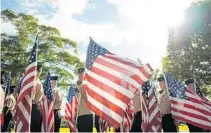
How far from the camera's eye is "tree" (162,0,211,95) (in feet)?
107

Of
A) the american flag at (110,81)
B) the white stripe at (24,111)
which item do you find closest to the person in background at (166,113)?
the american flag at (110,81)

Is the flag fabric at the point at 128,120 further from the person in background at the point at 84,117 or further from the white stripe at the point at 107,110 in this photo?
the white stripe at the point at 107,110

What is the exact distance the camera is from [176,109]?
962 cm

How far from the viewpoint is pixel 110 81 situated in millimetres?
6359

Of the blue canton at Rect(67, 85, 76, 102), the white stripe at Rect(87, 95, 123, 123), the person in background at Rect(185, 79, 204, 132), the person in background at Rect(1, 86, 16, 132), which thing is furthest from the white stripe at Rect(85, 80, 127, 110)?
the person in background at Rect(1, 86, 16, 132)

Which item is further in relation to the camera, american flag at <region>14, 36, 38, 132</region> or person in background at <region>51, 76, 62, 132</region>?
person in background at <region>51, 76, 62, 132</region>

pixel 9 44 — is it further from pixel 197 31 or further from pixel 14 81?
pixel 197 31

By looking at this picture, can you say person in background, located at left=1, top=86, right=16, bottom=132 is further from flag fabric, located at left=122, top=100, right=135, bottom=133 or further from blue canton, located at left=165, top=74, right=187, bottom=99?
blue canton, located at left=165, top=74, right=187, bottom=99

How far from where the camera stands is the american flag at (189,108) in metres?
9.41

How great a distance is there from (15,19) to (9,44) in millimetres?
2494

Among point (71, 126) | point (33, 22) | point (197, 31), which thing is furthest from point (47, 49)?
point (71, 126)

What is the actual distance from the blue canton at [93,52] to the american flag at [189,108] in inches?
130

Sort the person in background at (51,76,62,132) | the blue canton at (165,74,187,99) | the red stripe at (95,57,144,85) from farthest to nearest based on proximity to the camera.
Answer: the person in background at (51,76,62,132)
the blue canton at (165,74,187,99)
the red stripe at (95,57,144,85)

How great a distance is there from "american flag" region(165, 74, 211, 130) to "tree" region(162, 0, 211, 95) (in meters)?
22.6
